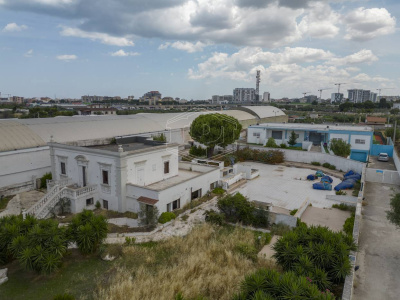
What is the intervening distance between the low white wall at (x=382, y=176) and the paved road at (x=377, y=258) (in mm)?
8193

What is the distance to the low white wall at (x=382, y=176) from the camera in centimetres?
2873

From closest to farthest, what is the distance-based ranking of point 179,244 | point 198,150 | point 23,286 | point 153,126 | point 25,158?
point 23,286 < point 179,244 < point 25,158 < point 198,150 < point 153,126

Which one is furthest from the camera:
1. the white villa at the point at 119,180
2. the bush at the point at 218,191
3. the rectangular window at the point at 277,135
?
the rectangular window at the point at 277,135

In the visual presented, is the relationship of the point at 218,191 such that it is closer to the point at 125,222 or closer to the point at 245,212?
the point at 245,212

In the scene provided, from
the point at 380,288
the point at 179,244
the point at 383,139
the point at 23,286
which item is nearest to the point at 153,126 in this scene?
the point at 179,244

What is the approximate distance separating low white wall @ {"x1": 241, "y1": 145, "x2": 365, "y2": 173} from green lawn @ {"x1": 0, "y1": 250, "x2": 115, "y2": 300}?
95.8ft

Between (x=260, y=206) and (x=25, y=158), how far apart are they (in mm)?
22495

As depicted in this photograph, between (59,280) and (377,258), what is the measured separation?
1610cm

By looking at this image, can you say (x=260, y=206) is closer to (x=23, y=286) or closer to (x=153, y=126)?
(x=23, y=286)

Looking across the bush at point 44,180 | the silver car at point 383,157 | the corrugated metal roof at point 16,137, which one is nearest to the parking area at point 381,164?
the silver car at point 383,157

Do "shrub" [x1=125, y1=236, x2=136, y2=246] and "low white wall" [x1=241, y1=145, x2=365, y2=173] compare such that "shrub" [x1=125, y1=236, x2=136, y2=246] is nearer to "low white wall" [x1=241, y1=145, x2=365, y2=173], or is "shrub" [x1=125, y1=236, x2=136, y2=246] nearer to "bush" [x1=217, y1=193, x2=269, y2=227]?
"bush" [x1=217, y1=193, x2=269, y2=227]

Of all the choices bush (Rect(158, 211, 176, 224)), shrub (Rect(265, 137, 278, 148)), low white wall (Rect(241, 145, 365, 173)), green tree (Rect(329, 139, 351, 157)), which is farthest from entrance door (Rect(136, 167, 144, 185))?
shrub (Rect(265, 137, 278, 148))

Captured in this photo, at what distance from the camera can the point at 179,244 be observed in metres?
16.4

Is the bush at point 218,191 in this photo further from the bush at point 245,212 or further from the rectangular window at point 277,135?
the rectangular window at point 277,135
